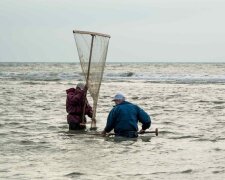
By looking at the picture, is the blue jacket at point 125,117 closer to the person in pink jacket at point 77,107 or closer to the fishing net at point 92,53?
the fishing net at point 92,53

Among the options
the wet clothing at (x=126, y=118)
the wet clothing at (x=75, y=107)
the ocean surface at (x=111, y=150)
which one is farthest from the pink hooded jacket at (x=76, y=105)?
the wet clothing at (x=126, y=118)

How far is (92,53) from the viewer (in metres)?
11.5

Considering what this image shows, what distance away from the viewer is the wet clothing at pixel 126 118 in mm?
10539

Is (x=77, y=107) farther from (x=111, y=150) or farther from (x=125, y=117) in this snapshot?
(x=111, y=150)

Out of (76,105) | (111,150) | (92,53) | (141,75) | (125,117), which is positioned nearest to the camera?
(111,150)

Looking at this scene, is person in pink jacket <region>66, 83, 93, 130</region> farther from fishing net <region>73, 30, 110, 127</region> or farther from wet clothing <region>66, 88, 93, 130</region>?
fishing net <region>73, 30, 110, 127</region>

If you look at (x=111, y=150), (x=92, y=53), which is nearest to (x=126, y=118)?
(x=111, y=150)

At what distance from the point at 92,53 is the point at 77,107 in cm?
155

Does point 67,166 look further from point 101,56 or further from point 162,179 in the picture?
point 101,56

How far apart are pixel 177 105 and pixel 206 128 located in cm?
672

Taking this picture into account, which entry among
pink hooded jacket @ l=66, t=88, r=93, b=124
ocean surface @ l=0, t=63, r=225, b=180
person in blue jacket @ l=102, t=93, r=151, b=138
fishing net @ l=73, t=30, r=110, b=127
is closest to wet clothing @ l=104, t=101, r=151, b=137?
person in blue jacket @ l=102, t=93, r=151, b=138

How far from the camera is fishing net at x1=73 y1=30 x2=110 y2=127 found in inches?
445

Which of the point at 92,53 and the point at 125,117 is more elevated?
the point at 92,53

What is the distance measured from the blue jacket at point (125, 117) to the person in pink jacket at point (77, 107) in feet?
5.20
